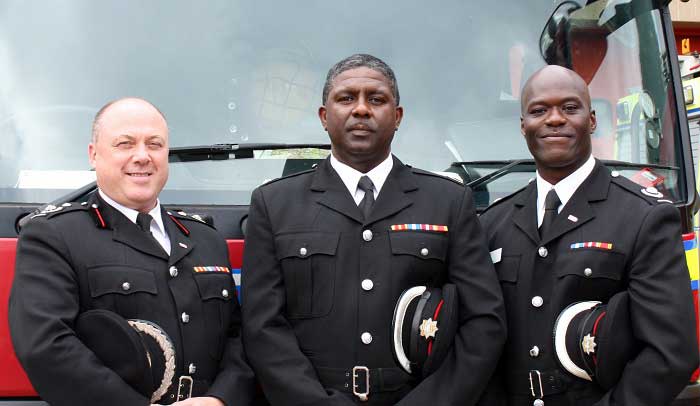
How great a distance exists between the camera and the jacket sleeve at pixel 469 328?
87.9 inches

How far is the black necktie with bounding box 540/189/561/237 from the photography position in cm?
243

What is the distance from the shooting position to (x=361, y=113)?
7.57 ft

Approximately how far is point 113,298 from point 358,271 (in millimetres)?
640

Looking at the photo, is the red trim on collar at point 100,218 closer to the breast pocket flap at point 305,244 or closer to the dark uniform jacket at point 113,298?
the dark uniform jacket at point 113,298

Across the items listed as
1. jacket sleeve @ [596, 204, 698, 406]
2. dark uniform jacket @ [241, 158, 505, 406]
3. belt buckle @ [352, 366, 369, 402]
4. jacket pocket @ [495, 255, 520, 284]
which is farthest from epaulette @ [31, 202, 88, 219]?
jacket sleeve @ [596, 204, 698, 406]

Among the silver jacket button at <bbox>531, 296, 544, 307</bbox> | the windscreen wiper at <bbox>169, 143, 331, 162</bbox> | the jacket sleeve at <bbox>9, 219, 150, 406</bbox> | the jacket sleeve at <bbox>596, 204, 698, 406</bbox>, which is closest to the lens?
the jacket sleeve at <bbox>9, 219, 150, 406</bbox>

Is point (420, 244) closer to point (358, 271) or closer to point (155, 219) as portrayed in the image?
point (358, 271)

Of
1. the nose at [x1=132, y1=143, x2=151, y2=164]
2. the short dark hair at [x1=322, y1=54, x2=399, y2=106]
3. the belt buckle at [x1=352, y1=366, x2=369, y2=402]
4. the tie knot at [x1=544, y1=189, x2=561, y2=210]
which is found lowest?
the belt buckle at [x1=352, y1=366, x2=369, y2=402]

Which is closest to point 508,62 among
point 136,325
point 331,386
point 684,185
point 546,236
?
Result: point 684,185

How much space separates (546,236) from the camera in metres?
2.40

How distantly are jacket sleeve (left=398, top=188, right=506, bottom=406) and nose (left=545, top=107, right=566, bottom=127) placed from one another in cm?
35

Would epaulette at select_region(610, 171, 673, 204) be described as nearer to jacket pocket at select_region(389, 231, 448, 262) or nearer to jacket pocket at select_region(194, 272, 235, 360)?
jacket pocket at select_region(389, 231, 448, 262)

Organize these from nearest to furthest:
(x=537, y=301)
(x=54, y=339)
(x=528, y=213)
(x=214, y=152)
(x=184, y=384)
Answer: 1. (x=54, y=339)
2. (x=184, y=384)
3. (x=537, y=301)
4. (x=528, y=213)
5. (x=214, y=152)

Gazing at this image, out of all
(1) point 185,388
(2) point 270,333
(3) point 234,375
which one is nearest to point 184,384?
(1) point 185,388
